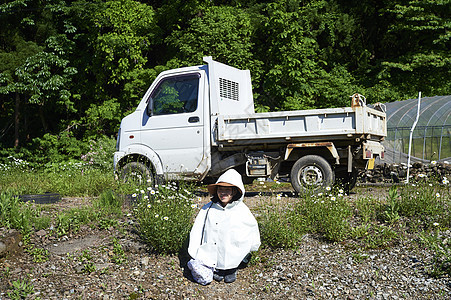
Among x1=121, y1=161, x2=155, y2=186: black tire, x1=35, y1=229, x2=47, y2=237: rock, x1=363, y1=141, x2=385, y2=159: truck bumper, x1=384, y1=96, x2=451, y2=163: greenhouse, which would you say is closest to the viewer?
x1=35, y1=229, x2=47, y2=237: rock

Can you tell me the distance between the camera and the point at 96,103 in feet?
66.5

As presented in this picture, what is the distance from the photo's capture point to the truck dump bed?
27.5 feet

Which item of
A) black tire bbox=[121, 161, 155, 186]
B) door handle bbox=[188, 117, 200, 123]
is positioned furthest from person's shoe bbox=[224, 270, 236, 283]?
door handle bbox=[188, 117, 200, 123]

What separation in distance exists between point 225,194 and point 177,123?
161 inches

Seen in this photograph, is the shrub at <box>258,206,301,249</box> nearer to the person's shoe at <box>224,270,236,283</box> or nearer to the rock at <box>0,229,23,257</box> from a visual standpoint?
the person's shoe at <box>224,270,236,283</box>

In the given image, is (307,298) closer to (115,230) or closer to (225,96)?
(115,230)

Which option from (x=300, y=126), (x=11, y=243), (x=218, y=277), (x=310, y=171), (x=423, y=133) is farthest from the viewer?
(x=423, y=133)

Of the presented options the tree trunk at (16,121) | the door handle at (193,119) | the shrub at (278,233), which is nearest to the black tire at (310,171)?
the door handle at (193,119)

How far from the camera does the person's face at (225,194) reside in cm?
548

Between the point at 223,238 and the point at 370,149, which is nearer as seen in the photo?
the point at 223,238

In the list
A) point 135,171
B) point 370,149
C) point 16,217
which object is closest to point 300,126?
point 370,149

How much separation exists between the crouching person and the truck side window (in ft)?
13.3

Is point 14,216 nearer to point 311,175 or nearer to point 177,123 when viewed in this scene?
point 177,123

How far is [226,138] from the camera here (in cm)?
898
